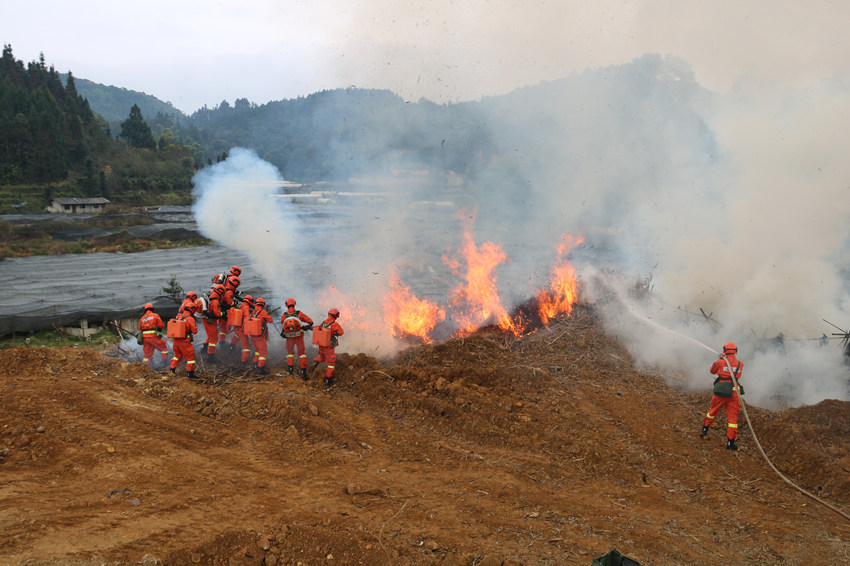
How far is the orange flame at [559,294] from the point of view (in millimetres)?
13727

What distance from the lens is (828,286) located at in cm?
1233

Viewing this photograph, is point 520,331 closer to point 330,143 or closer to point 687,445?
point 687,445

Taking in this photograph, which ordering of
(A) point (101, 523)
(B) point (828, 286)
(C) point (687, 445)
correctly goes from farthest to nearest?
(B) point (828, 286)
(C) point (687, 445)
(A) point (101, 523)

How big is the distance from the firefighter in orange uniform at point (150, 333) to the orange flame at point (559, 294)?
9.47 metres

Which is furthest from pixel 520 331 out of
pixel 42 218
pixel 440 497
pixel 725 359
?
pixel 42 218

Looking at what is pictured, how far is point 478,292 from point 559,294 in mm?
2328

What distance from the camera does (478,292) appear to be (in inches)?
555

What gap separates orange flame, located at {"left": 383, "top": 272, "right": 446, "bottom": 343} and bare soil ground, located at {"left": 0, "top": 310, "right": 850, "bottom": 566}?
1928mm

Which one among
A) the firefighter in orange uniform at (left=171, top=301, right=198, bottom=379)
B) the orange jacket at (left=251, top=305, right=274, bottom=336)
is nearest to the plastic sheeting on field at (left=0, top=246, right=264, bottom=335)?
the firefighter in orange uniform at (left=171, top=301, right=198, bottom=379)

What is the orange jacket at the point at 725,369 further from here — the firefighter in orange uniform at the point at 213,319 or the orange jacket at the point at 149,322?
the orange jacket at the point at 149,322

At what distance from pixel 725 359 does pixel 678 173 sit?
10363mm

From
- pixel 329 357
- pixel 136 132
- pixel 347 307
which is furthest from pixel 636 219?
pixel 136 132

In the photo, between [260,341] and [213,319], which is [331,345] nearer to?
[260,341]

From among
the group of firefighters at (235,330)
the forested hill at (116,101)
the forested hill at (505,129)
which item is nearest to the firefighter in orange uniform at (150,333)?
the group of firefighters at (235,330)
